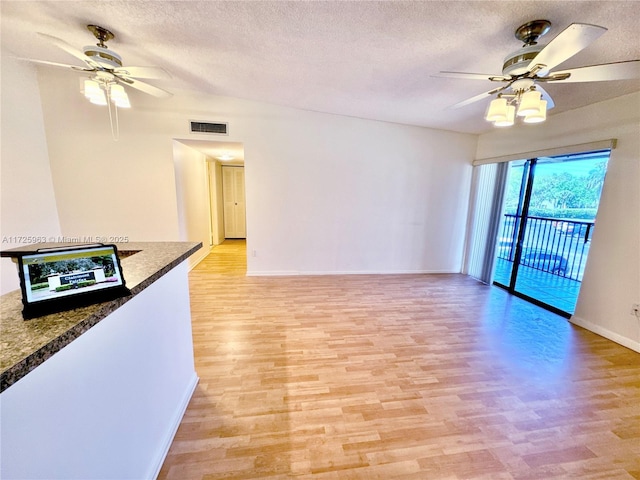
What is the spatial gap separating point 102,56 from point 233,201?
489 centimetres

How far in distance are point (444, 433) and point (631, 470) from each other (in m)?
A: 0.91

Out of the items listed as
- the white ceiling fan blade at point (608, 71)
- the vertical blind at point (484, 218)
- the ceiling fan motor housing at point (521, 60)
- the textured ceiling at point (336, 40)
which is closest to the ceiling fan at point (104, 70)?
the textured ceiling at point (336, 40)

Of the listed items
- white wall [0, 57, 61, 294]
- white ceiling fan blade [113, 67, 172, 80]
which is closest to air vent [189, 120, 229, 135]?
white ceiling fan blade [113, 67, 172, 80]

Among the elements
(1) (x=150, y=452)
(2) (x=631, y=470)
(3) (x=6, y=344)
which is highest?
(3) (x=6, y=344)

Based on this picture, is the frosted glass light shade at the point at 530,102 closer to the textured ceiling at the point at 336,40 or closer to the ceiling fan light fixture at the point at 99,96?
the textured ceiling at the point at 336,40

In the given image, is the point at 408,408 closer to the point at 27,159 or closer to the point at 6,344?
the point at 6,344

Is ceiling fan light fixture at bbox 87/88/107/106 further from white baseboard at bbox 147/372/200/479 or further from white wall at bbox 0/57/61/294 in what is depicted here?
white baseboard at bbox 147/372/200/479

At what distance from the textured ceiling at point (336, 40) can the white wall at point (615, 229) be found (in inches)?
7.7

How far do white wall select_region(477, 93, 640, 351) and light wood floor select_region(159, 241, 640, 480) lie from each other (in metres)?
0.23

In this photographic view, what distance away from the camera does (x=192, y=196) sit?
14.9ft

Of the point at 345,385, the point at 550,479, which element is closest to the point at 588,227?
the point at 550,479

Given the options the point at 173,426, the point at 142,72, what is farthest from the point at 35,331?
the point at 142,72

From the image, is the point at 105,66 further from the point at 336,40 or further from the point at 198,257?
the point at 198,257

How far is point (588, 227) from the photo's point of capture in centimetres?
345
